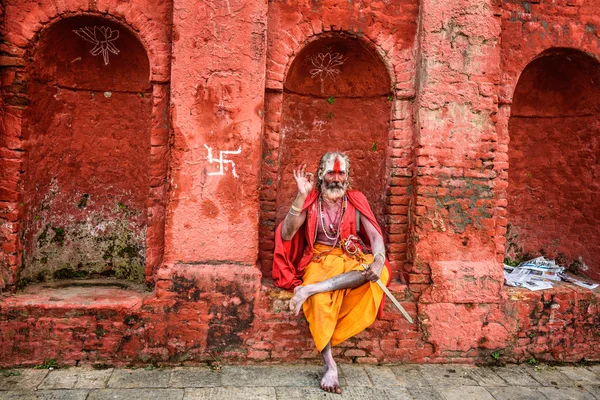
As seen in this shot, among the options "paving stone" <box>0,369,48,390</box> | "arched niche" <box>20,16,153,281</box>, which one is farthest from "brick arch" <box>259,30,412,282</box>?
"paving stone" <box>0,369,48,390</box>

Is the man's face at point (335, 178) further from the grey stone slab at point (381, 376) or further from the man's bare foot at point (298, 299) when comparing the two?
the grey stone slab at point (381, 376)

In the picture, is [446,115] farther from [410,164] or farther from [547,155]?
[547,155]

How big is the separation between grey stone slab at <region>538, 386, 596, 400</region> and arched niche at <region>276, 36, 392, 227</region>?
2059mm

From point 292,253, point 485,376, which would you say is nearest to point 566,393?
point 485,376

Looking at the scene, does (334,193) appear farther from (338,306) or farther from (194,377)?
(194,377)

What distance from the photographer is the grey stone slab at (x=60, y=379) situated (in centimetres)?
359

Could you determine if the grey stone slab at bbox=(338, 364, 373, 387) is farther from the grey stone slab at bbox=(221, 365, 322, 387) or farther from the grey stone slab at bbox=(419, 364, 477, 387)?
the grey stone slab at bbox=(419, 364, 477, 387)

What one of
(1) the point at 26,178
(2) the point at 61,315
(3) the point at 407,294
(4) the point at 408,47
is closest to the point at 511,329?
(3) the point at 407,294

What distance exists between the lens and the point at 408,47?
4.41 meters

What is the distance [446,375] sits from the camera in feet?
13.3

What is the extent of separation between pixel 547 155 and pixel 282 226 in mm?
3390

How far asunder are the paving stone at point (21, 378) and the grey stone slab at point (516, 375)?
3.85m

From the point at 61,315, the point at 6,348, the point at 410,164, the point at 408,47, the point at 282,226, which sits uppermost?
the point at 408,47

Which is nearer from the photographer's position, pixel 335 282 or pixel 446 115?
pixel 335 282
